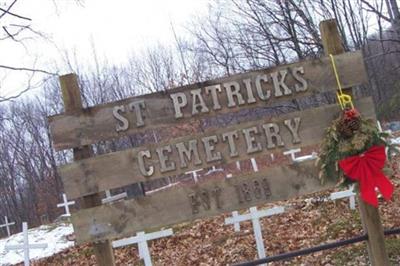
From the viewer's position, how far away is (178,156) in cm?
383

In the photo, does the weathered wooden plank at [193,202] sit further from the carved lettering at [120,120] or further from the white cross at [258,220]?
the white cross at [258,220]

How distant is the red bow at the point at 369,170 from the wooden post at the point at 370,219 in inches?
20.7

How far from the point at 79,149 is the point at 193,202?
0.89m

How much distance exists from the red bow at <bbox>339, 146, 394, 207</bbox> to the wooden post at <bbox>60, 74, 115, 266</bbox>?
5.74ft

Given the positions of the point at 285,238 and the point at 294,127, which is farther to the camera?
the point at 285,238

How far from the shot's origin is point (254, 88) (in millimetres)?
3938

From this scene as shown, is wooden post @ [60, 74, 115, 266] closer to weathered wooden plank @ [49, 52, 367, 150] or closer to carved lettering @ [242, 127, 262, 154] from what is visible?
weathered wooden plank @ [49, 52, 367, 150]

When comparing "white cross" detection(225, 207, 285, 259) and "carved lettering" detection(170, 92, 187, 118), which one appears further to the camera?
"white cross" detection(225, 207, 285, 259)

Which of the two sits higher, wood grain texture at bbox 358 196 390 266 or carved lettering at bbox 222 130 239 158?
carved lettering at bbox 222 130 239 158

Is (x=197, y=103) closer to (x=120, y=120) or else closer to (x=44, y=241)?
(x=120, y=120)

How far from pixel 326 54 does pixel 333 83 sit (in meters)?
0.25

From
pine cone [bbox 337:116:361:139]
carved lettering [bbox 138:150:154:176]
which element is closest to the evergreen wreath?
pine cone [bbox 337:116:361:139]

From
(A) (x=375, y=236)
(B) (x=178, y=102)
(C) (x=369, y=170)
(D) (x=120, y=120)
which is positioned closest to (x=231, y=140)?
(B) (x=178, y=102)

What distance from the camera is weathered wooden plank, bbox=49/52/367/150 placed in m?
3.83
